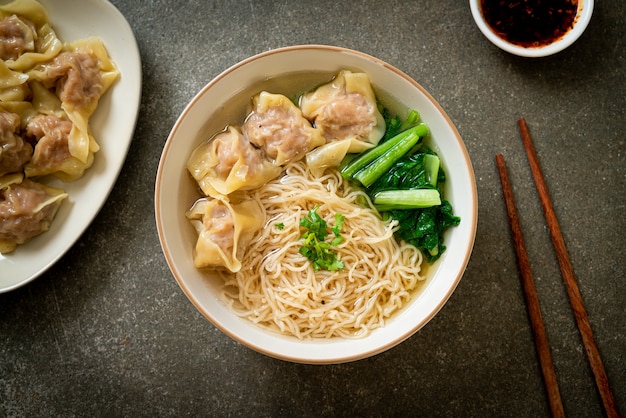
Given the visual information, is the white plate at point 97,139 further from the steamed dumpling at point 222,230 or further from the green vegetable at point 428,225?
the green vegetable at point 428,225

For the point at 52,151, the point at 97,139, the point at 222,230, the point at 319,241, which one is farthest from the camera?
the point at 97,139

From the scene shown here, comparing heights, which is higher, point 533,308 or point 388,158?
point 388,158

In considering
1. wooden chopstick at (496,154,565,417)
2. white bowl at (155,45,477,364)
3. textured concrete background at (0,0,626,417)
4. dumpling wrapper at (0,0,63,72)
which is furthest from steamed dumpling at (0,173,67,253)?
wooden chopstick at (496,154,565,417)

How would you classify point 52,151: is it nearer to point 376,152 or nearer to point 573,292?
point 376,152

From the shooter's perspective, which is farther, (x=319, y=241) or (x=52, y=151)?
(x=52, y=151)

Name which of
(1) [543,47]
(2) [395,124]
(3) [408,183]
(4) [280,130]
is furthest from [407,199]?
(1) [543,47]

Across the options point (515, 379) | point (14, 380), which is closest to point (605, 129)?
point (515, 379)

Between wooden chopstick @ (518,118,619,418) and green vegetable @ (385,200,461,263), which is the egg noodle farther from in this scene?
wooden chopstick @ (518,118,619,418)

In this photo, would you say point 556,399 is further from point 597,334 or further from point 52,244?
point 52,244
